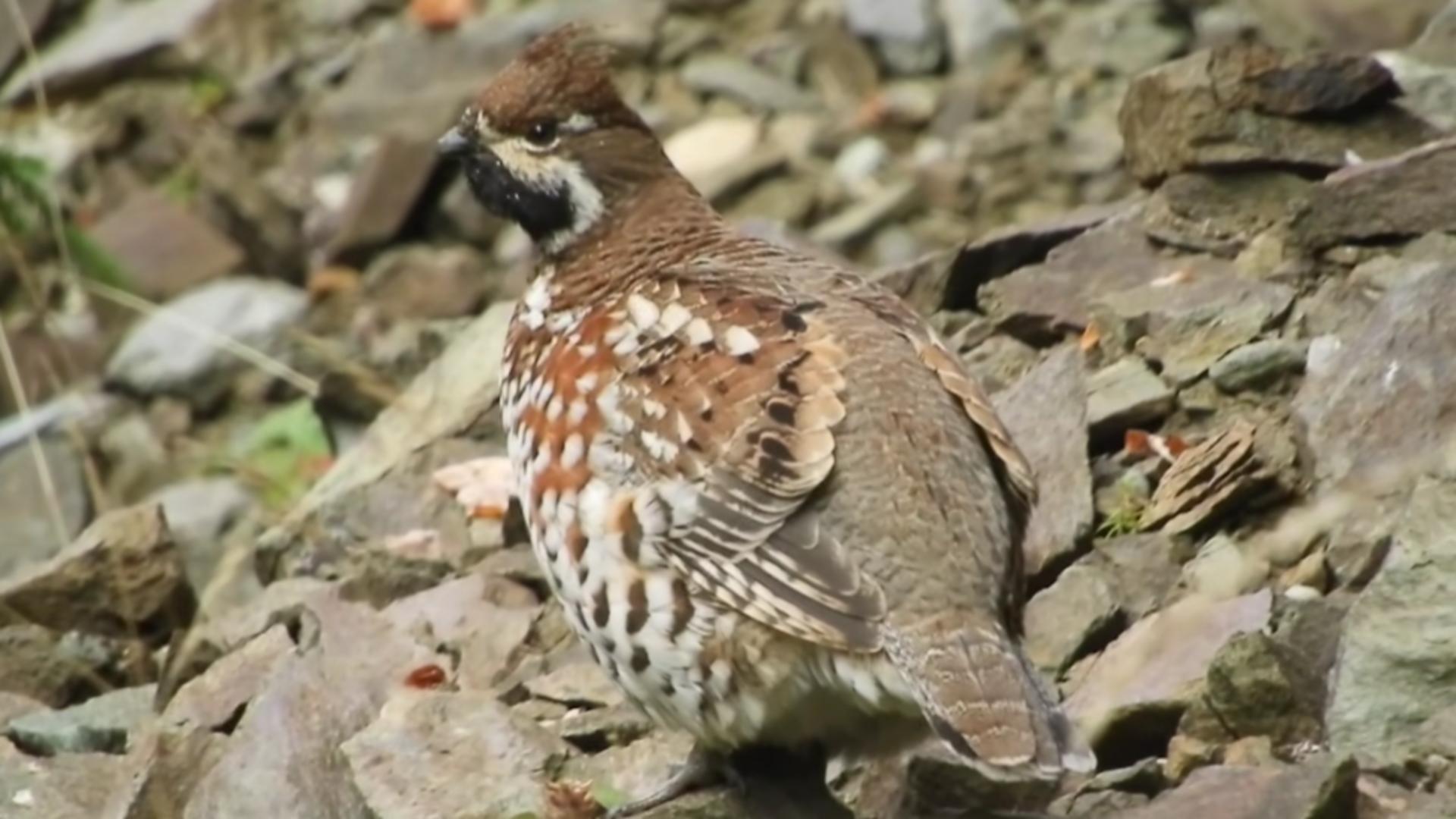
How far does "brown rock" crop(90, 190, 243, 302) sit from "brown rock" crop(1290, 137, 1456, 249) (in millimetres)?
7036

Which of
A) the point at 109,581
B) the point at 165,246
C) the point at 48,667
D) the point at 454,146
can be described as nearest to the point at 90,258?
the point at 165,246

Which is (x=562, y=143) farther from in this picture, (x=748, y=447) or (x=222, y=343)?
(x=222, y=343)

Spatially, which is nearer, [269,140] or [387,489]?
[387,489]

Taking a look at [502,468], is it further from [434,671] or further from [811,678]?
[811,678]

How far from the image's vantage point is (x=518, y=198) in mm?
6730

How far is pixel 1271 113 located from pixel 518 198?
2.80 m

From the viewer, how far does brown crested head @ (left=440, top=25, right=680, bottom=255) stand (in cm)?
666

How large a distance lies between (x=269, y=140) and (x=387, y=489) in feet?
22.7

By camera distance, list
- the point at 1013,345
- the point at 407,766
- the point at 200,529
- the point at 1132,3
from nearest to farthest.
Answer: the point at 407,766, the point at 1013,345, the point at 200,529, the point at 1132,3

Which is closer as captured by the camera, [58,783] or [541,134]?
[541,134]

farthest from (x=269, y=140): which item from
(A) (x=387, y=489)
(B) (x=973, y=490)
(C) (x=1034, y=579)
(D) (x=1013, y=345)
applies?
(B) (x=973, y=490)

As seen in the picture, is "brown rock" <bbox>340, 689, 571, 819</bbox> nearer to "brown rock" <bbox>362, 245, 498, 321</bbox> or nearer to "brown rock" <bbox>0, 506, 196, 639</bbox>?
"brown rock" <bbox>0, 506, 196, 639</bbox>

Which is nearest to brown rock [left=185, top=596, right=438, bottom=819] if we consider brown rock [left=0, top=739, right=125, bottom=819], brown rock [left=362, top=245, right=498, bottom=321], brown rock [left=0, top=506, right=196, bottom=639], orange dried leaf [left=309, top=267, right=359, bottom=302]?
brown rock [left=0, top=739, right=125, bottom=819]

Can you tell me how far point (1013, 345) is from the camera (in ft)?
27.2
